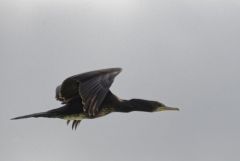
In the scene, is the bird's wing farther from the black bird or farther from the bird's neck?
the bird's neck

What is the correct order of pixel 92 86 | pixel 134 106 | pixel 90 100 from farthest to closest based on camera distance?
1. pixel 134 106
2. pixel 92 86
3. pixel 90 100

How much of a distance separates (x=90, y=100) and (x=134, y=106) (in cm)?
447

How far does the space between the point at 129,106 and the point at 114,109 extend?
78 cm

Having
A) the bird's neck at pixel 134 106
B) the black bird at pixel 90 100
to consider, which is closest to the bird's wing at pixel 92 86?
the black bird at pixel 90 100

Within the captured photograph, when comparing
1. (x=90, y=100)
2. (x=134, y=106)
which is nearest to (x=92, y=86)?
(x=90, y=100)

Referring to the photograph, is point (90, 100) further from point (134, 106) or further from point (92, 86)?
point (134, 106)

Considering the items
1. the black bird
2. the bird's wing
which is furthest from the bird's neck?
the bird's wing

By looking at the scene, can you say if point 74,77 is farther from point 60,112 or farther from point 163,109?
point 163,109

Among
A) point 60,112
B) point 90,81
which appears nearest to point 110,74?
point 90,81

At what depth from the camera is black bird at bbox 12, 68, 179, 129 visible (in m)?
25.6

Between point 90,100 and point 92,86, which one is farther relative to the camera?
point 92,86

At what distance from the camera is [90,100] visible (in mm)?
25438

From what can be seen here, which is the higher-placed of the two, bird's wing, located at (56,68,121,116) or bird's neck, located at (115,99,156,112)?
bird's wing, located at (56,68,121,116)

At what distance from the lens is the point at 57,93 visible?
92.0ft
